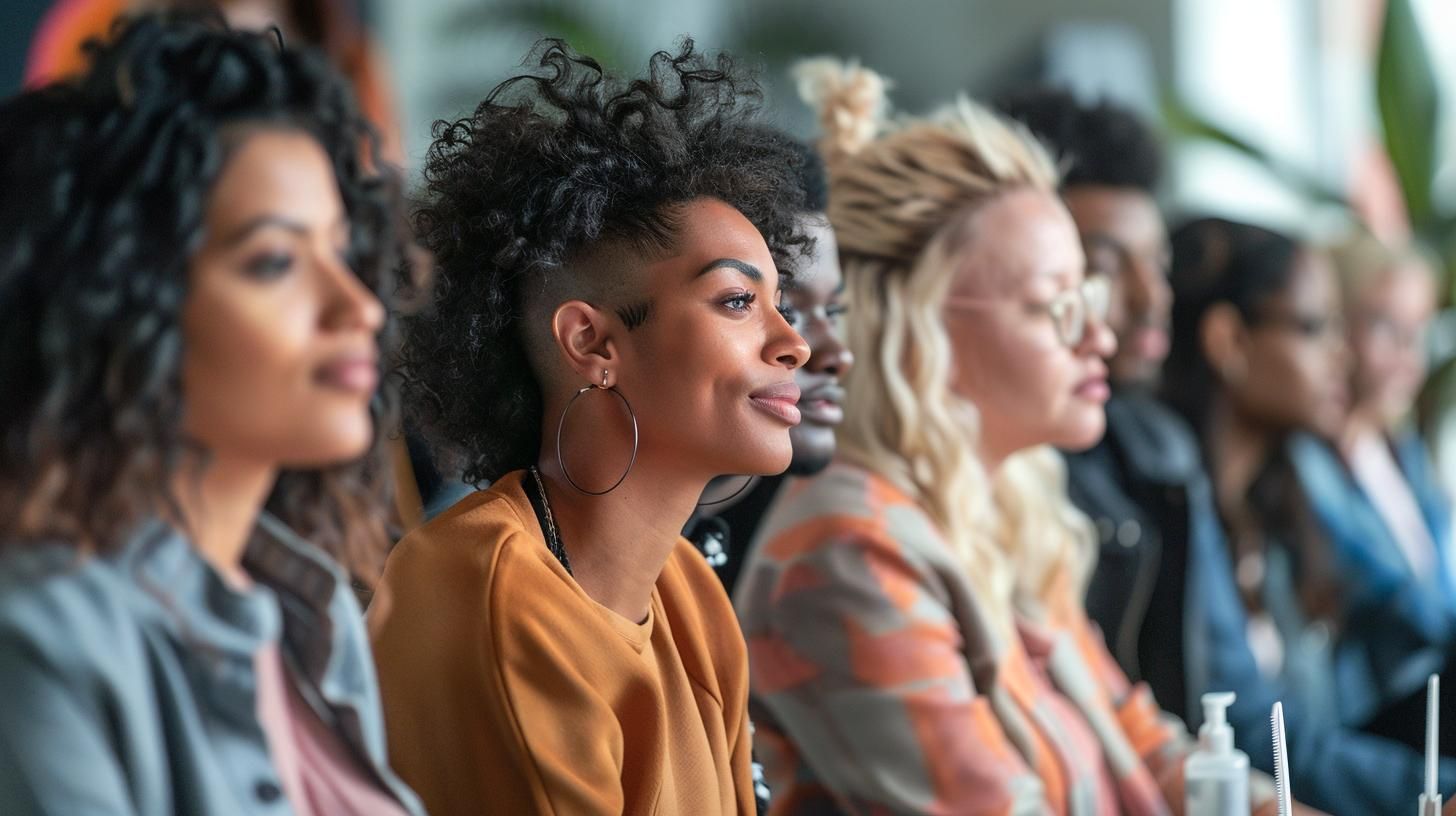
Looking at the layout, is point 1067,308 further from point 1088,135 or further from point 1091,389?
point 1088,135

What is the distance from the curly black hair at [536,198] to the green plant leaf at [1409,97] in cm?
272

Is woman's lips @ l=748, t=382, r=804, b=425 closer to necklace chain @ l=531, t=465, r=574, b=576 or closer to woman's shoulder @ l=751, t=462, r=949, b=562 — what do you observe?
necklace chain @ l=531, t=465, r=574, b=576

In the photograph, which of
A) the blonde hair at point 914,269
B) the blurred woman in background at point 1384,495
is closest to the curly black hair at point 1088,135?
the blonde hair at point 914,269

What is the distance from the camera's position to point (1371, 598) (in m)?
2.95

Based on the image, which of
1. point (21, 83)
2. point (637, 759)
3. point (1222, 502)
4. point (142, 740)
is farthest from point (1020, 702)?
point (21, 83)

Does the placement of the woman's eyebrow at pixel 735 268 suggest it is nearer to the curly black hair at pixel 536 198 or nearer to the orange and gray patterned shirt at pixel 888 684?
the curly black hair at pixel 536 198

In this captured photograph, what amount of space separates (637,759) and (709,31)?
12.4 feet

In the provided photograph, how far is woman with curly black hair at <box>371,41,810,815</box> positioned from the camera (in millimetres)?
1220

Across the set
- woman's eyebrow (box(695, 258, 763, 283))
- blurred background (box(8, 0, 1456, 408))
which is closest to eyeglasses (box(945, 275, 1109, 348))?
woman's eyebrow (box(695, 258, 763, 283))

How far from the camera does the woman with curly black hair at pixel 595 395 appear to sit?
1.22m

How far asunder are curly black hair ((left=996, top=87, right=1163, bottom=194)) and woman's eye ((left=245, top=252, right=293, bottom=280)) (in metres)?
1.84

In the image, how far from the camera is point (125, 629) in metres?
0.86

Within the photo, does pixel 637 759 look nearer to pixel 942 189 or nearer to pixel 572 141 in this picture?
pixel 572 141

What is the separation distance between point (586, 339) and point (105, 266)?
1.74ft
